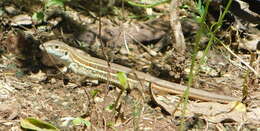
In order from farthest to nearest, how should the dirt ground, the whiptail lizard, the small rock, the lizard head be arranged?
the small rock < the lizard head < the whiptail lizard < the dirt ground

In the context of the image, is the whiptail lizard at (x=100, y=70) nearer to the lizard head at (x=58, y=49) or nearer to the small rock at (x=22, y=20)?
the lizard head at (x=58, y=49)

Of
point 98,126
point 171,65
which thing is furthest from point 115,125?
point 171,65

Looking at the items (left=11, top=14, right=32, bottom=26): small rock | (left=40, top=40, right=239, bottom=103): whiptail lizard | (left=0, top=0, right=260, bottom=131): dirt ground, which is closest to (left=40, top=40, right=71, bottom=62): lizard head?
(left=40, top=40, right=239, bottom=103): whiptail lizard

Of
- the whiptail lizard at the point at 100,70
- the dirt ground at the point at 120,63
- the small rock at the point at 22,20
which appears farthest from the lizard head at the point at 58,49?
the small rock at the point at 22,20

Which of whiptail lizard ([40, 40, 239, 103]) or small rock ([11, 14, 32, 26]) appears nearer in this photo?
whiptail lizard ([40, 40, 239, 103])

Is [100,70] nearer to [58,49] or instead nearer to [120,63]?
[120,63]

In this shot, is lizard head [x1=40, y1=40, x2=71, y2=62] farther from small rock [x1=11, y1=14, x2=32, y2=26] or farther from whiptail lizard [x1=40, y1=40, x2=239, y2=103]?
small rock [x1=11, y1=14, x2=32, y2=26]

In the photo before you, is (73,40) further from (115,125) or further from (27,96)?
(115,125)

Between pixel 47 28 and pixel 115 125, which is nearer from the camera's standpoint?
pixel 115 125
